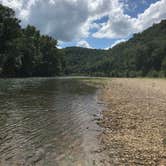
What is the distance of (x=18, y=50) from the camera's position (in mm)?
67500

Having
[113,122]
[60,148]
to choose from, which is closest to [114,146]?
[60,148]

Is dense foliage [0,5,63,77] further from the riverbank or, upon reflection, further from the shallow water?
the riverbank

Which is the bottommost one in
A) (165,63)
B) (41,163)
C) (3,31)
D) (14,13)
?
(41,163)

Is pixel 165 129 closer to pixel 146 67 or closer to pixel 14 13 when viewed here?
pixel 14 13

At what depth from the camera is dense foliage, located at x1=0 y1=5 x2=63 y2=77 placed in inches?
2574

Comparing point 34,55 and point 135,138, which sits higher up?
point 34,55

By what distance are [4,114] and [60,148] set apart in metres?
7.14

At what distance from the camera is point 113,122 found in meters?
12.6

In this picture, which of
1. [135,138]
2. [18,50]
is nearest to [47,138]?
[135,138]

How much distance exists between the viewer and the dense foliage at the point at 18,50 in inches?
2574

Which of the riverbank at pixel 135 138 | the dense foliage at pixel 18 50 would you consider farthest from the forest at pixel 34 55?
the riverbank at pixel 135 138

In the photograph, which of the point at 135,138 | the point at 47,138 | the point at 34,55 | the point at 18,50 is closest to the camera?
the point at 135,138

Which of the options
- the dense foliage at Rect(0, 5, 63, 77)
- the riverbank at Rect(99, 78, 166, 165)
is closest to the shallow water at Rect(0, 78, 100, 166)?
the riverbank at Rect(99, 78, 166, 165)

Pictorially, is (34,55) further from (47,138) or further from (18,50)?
(47,138)
